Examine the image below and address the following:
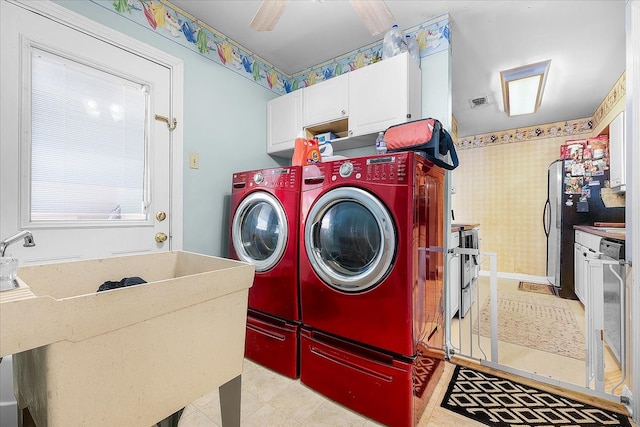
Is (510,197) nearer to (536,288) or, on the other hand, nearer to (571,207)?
(571,207)

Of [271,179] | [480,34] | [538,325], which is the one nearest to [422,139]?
[271,179]

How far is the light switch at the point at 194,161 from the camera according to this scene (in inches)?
80.8

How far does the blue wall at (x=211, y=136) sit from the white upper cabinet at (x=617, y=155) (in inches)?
137

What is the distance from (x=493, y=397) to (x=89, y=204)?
256cm

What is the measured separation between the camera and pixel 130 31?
5.70ft

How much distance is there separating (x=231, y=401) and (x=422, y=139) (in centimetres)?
147

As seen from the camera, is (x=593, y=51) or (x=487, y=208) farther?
(x=487, y=208)

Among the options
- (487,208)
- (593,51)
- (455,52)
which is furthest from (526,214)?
(455,52)

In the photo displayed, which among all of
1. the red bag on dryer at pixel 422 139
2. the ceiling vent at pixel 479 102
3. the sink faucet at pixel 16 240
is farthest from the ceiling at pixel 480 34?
the sink faucet at pixel 16 240

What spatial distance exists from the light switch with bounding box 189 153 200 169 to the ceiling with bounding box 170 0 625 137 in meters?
1.03

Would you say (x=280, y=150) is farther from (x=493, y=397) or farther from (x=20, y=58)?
(x=493, y=397)

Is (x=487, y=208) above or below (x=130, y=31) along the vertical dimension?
below

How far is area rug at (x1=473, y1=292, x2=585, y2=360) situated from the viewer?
213 cm

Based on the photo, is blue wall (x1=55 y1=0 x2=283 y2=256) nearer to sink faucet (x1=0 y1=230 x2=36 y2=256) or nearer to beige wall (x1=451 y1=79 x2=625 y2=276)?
sink faucet (x1=0 y1=230 x2=36 y2=256)
